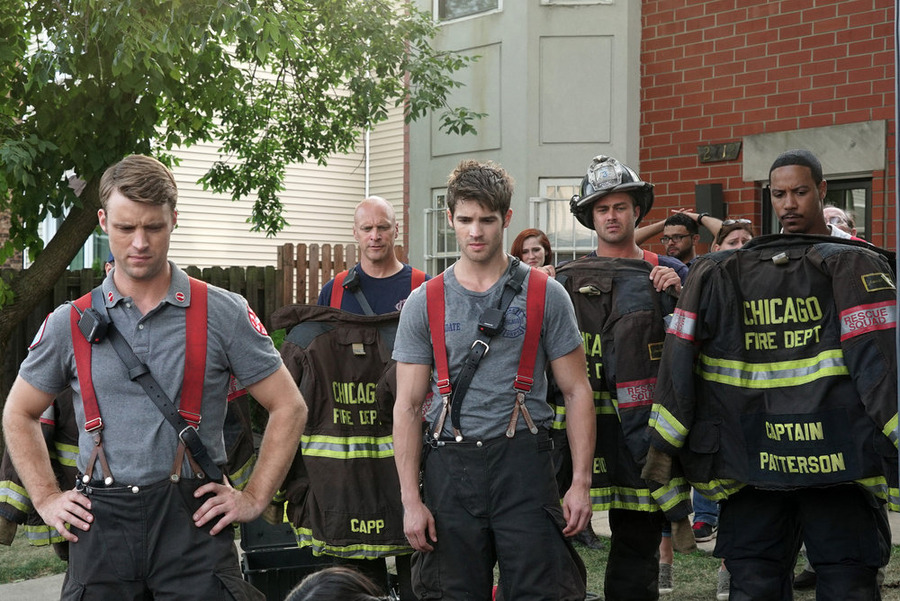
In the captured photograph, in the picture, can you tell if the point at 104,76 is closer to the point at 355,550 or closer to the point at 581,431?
the point at 355,550

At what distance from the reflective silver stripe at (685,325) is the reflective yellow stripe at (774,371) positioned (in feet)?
0.48

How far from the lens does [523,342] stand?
3.90 metres

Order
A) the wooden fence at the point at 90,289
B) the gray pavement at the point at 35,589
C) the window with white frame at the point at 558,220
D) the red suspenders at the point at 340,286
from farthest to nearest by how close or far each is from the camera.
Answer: the window with white frame at the point at 558,220 < the wooden fence at the point at 90,289 < the gray pavement at the point at 35,589 < the red suspenders at the point at 340,286

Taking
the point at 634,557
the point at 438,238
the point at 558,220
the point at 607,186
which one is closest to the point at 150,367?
the point at 607,186

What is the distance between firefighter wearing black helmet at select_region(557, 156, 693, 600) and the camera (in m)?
4.63

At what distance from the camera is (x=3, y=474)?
397 centimetres

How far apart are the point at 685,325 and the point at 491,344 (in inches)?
32.4

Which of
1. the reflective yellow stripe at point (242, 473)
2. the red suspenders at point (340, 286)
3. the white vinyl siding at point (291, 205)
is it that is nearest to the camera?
the reflective yellow stripe at point (242, 473)

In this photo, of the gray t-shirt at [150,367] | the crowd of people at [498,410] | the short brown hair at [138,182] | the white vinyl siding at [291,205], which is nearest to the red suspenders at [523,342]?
the crowd of people at [498,410]

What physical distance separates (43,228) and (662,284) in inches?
537

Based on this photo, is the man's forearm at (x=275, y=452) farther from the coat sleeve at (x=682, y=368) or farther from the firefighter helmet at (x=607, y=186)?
the firefighter helmet at (x=607, y=186)

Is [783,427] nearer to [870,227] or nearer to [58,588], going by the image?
[58,588]

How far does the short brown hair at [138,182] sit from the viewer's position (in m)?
3.24

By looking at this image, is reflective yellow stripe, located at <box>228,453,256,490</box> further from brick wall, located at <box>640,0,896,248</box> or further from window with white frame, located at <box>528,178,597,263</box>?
window with white frame, located at <box>528,178,597,263</box>
